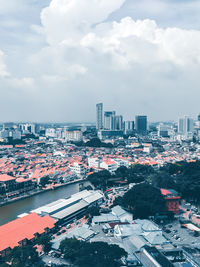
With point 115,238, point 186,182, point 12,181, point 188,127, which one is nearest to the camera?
point 115,238

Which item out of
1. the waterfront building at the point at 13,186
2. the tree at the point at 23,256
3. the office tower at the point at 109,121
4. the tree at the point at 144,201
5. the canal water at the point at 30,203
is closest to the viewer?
the tree at the point at 23,256

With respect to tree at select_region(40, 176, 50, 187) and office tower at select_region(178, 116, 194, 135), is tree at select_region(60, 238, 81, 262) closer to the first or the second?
tree at select_region(40, 176, 50, 187)

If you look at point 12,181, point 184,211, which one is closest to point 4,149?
point 12,181

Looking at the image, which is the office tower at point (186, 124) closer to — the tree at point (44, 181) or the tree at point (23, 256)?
the tree at point (44, 181)

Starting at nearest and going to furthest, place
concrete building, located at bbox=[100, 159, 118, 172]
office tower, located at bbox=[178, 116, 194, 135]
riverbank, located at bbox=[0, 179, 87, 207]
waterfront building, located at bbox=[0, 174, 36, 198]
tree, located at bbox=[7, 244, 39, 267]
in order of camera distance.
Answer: tree, located at bbox=[7, 244, 39, 267], riverbank, located at bbox=[0, 179, 87, 207], waterfront building, located at bbox=[0, 174, 36, 198], concrete building, located at bbox=[100, 159, 118, 172], office tower, located at bbox=[178, 116, 194, 135]

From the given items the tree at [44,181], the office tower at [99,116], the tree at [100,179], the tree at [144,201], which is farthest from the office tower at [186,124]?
the tree at [144,201]

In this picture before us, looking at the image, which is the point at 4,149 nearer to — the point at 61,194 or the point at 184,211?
the point at 61,194

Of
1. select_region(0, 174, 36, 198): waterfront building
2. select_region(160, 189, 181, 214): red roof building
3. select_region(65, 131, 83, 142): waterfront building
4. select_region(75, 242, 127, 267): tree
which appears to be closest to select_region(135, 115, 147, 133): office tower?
select_region(65, 131, 83, 142): waterfront building
